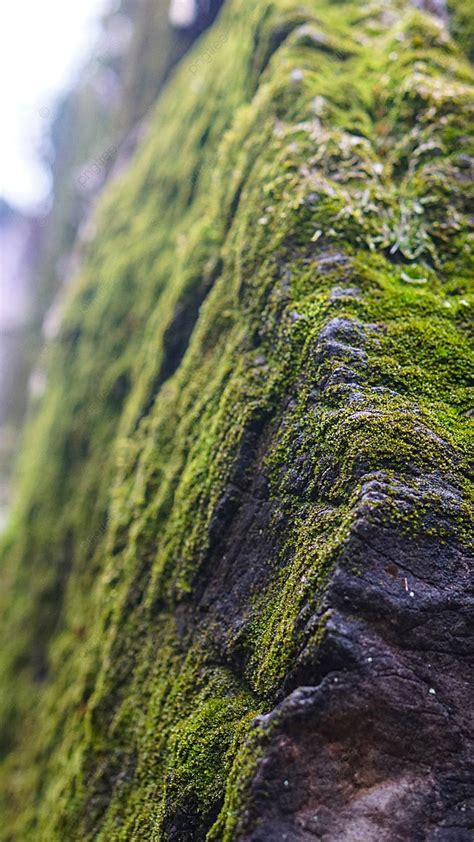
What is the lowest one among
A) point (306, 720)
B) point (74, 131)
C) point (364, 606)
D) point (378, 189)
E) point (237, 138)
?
point (306, 720)

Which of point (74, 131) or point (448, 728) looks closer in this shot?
point (448, 728)

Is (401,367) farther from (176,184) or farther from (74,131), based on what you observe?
(74,131)

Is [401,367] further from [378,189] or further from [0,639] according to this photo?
[0,639]

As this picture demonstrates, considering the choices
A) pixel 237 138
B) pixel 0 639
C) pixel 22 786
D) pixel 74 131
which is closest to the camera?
pixel 237 138

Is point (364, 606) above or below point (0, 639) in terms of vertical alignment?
above

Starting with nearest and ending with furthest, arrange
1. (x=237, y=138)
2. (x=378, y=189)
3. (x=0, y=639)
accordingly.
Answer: (x=378, y=189) → (x=237, y=138) → (x=0, y=639)

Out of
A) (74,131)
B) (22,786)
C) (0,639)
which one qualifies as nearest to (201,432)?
(22,786)
